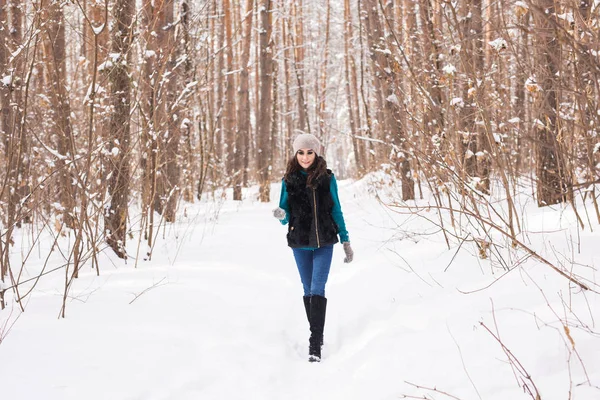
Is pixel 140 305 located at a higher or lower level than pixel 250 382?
higher

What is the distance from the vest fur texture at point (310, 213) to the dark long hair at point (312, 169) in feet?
0.09

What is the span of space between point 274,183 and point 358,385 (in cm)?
1994

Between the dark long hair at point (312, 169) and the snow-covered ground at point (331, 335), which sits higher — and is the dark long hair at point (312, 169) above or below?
above

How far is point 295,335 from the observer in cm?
407

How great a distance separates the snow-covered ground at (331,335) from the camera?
250 centimetres

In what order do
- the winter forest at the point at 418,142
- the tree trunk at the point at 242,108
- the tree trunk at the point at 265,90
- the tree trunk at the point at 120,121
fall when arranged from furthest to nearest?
the tree trunk at the point at 242,108
the tree trunk at the point at 265,90
the tree trunk at the point at 120,121
the winter forest at the point at 418,142

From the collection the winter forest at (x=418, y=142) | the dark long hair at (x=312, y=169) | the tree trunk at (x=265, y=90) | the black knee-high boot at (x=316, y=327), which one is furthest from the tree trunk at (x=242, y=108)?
the black knee-high boot at (x=316, y=327)

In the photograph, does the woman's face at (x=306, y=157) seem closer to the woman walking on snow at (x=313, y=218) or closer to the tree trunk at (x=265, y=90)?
the woman walking on snow at (x=313, y=218)

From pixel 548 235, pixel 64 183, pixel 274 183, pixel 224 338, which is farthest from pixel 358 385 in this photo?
pixel 274 183

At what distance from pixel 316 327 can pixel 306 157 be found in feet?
4.21

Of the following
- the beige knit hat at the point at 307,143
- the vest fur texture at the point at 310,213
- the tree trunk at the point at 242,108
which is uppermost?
the tree trunk at the point at 242,108

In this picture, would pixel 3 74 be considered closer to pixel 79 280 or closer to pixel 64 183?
pixel 64 183

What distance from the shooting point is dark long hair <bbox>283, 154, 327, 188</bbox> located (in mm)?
3705

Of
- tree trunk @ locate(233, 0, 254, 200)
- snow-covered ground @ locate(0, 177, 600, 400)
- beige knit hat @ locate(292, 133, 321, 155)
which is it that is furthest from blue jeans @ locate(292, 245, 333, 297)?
tree trunk @ locate(233, 0, 254, 200)
